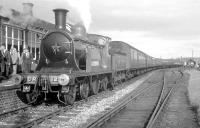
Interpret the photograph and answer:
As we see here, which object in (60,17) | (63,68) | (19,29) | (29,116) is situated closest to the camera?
(29,116)

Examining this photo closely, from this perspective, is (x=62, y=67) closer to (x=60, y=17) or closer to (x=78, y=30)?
(x=60, y=17)

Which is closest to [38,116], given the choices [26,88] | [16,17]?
[26,88]

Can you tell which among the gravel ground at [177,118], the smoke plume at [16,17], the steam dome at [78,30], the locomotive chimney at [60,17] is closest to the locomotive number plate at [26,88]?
the locomotive chimney at [60,17]

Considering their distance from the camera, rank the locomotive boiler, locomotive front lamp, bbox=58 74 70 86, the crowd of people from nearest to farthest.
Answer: locomotive front lamp, bbox=58 74 70 86, the locomotive boiler, the crowd of people

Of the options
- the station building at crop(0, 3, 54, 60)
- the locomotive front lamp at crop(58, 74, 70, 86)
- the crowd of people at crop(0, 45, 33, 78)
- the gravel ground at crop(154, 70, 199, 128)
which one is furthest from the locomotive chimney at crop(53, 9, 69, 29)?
the gravel ground at crop(154, 70, 199, 128)

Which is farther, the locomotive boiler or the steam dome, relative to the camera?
the steam dome

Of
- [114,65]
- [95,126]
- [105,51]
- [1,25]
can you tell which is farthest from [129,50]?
[95,126]

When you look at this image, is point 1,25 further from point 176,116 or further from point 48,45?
point 176,116

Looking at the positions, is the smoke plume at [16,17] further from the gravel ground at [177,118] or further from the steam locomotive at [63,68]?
the gravel ground at [177,118]

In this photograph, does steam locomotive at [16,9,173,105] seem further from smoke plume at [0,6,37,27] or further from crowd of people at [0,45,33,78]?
smoke plume at [0,6,37,27]

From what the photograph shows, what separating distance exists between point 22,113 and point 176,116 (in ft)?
16.4

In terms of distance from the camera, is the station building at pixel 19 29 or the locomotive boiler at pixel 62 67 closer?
the locomotive boiler at pixel 62 67

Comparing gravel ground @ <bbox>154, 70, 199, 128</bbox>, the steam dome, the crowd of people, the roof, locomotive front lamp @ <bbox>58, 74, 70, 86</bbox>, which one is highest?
the roof

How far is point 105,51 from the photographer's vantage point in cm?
1552
